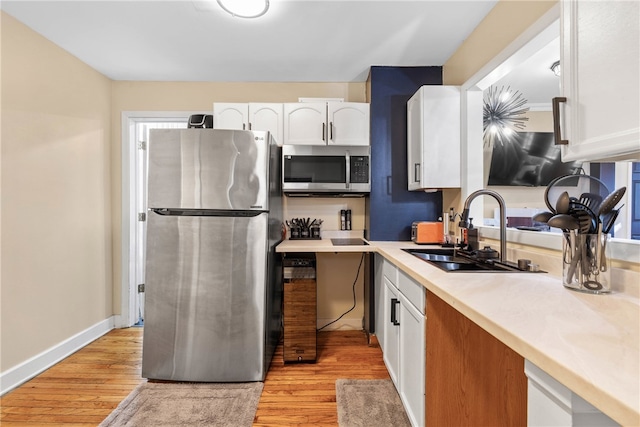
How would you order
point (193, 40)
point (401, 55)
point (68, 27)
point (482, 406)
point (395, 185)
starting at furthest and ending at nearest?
point (395, 185) → point (401, 55) → point (193, 40) → point (68, 27) → point (482, 406)

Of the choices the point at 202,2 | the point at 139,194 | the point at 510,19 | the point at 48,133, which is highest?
the point at 202,2

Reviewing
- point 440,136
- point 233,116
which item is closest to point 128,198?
point 233,116

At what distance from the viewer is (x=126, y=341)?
259 cm

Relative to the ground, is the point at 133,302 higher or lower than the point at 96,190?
lower

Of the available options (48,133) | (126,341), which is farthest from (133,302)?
(48,133)

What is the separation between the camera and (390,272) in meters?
1.89

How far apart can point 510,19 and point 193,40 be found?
2.13 metres

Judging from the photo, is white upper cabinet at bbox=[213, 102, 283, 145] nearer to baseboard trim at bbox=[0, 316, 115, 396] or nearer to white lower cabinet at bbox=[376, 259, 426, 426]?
white lower cabinet at bbox=[376, 259, 426, 426]

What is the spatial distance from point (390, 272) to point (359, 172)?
98cm

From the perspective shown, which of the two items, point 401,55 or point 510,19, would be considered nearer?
point 510,19

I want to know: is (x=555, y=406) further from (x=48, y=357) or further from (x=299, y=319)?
(x=48, y=357)

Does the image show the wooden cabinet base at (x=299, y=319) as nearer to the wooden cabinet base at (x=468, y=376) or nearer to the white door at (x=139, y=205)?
the wooden cabinet base at (x=468, y=376)

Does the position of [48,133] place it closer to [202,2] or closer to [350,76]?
[202,2]

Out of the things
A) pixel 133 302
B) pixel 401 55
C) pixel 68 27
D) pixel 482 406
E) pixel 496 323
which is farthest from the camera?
pixel 133 302
